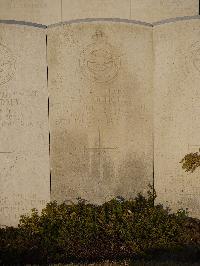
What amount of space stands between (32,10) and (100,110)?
2.76 meters

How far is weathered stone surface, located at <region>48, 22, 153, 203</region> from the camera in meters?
4.78

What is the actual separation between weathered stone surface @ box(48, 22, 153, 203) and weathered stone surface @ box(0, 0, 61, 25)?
2125mm

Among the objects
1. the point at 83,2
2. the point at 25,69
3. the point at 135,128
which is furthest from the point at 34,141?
the point at 83,2

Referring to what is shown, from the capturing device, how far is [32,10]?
6742mm

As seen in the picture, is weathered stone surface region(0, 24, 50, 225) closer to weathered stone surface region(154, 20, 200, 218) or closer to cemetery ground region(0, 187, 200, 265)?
cemetery ground region(0, 187, 200, 265)

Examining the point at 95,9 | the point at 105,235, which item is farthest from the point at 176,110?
the point at 95,9

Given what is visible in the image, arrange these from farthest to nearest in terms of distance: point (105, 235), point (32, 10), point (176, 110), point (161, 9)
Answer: point (32, 10) < point (161, 9) < point (176, 110) < point (105, 235)

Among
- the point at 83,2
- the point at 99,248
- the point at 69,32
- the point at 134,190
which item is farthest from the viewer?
the point at 83,2

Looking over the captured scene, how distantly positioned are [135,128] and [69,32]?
136 cm

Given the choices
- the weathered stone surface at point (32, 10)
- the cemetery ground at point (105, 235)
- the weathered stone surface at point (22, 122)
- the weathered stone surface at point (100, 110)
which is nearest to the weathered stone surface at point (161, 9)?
the weathered stone surface at point (32, 10)

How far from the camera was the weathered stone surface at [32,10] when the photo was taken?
6695 millimetres

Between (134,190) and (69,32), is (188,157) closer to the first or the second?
(134,190)

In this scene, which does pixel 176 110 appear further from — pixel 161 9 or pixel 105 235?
pixel 161 9

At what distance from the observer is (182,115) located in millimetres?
4852
